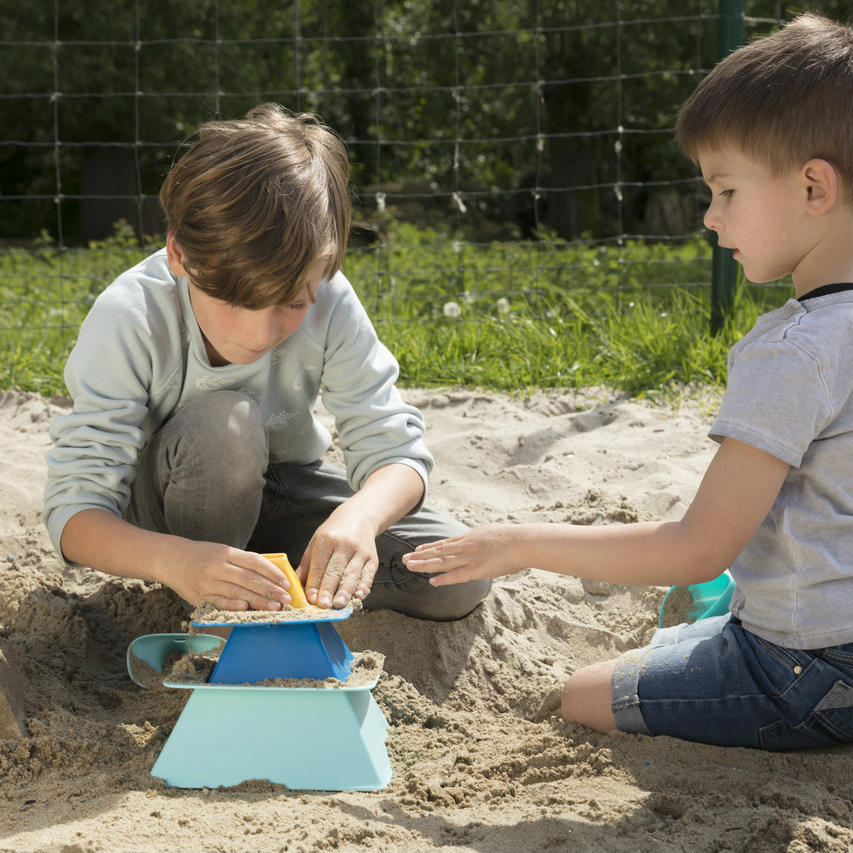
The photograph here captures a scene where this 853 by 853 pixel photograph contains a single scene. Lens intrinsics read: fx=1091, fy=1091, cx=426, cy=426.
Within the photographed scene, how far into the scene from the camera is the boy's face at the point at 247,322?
1959 millimetres

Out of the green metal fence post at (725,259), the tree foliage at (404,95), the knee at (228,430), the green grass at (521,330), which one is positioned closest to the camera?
the knee at (228,430)

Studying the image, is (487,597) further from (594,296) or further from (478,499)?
(594,296)

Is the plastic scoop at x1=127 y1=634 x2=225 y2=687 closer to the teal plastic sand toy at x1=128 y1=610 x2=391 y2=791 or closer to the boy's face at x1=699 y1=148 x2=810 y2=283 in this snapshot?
the teal plastic sand toy at x1=128 y1=610 x2=391 y2=791

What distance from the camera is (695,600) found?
229 centimetres

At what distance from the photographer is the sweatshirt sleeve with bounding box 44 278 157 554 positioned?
2.04m

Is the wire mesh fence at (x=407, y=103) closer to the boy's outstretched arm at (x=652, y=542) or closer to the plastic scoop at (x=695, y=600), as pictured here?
the plastic scoop at (x=695, y=600)

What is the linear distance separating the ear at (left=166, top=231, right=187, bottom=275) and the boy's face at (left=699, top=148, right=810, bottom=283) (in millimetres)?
929

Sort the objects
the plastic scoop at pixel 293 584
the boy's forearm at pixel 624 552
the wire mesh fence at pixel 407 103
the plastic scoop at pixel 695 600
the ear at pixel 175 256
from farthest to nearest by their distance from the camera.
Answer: the wire mesh fence at pixel 407 103 < the plastic scoop at pixel 695 600 < the ear at pixel 175 256 < the plastic scoop at pixel 293 584 < the boy's forearm at pixel 624 552

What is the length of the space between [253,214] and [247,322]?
0.20m

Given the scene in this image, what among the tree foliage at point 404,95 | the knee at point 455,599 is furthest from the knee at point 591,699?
the tree foliage at point 404,95

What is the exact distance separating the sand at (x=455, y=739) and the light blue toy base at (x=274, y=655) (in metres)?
0.17

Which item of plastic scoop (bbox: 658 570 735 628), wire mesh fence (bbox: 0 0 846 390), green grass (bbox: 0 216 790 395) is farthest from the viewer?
wire mesh fence (bbox: 0 0 846 390)

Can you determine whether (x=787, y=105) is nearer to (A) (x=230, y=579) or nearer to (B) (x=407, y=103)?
(A) (x=230, y=579)

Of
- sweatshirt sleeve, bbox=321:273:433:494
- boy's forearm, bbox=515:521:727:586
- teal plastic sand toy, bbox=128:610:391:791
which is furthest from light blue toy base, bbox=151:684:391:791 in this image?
sweatshirt sleeve, bbox=321:273:433:494
